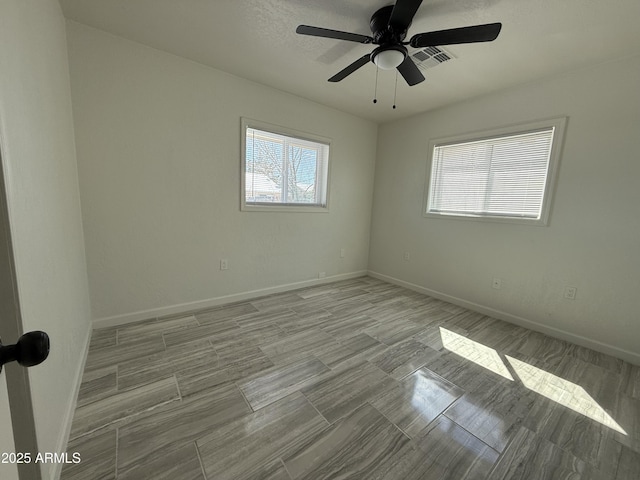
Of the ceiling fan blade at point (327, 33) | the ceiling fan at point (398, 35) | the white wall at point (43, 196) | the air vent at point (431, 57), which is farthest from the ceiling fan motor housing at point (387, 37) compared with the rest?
the white wall at point (43, 196)

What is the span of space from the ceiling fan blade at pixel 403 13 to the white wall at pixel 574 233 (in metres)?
1.92

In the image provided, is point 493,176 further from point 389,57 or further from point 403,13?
point 403,13

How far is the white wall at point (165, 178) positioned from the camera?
2.12 m

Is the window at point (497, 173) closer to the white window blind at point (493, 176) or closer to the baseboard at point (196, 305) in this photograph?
the white window blind at point (493, 176)

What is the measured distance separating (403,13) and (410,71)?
0.53m

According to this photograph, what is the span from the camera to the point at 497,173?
2.92 metres

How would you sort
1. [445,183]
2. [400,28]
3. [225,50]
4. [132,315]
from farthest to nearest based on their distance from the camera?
[445,183] < [132,315] < [225,50] < [400,28]

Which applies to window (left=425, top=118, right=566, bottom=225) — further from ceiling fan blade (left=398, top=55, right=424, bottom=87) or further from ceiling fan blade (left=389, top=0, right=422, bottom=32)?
ceiling fan blade (left=389, top=0, right=422, bottom=32)

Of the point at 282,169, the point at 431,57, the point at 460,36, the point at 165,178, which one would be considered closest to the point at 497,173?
the point at 431,57

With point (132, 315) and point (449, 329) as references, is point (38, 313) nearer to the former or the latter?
point (132, 315)

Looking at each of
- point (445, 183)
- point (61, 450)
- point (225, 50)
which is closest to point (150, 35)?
point (225, 50)

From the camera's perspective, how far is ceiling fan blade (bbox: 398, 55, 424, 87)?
6.11 feet

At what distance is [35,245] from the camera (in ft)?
3.41

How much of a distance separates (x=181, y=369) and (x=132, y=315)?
1.04 meters
